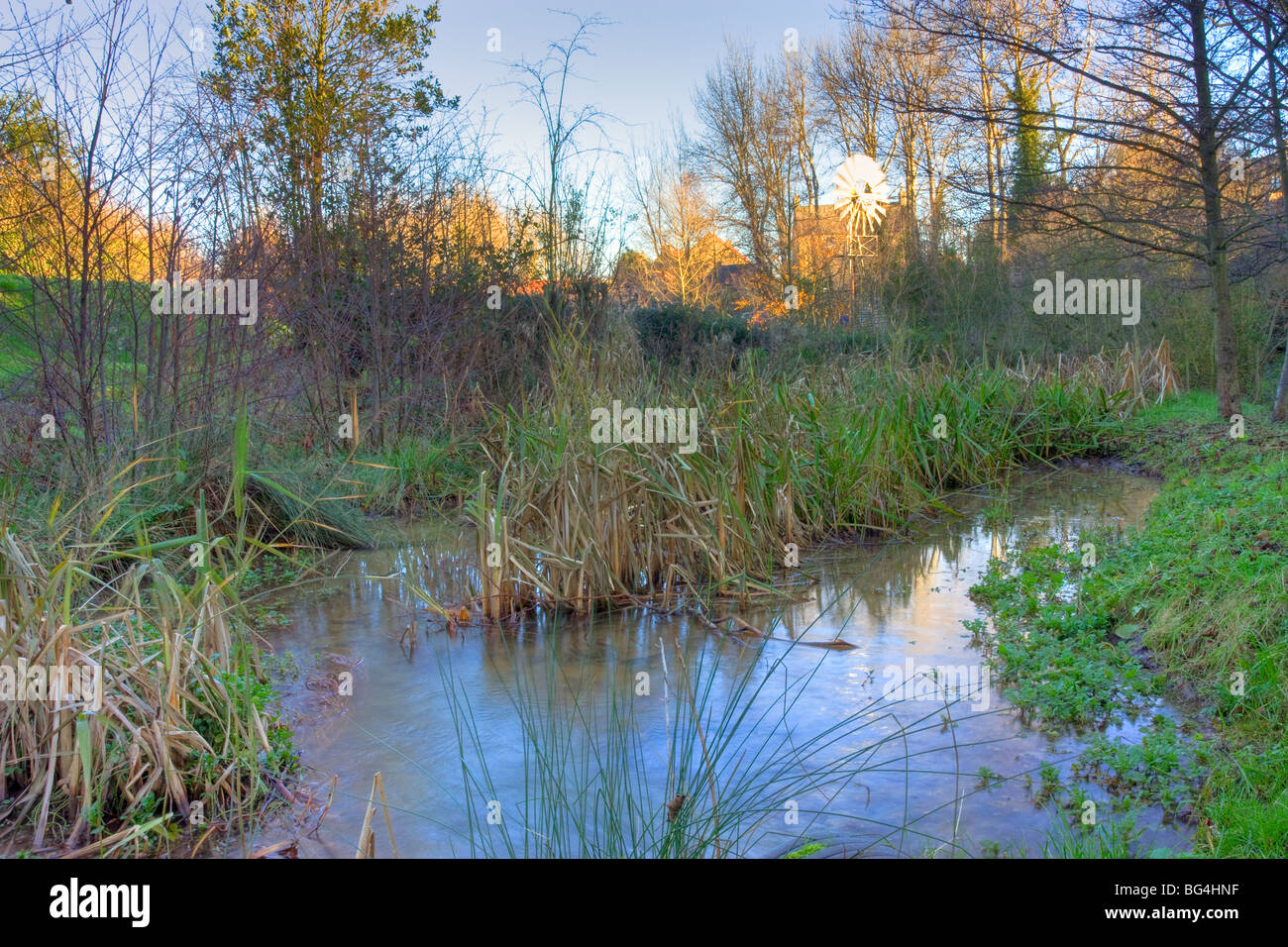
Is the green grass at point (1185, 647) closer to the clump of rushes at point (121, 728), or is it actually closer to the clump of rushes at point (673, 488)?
the clump of rushes at point (673, 488)

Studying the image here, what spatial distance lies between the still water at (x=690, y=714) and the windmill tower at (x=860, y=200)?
12850mm

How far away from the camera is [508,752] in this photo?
330 cm

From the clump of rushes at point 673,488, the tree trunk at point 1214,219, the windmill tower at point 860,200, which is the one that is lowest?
the clump of rushes at point 673,488

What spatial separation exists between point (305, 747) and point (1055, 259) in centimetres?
1171

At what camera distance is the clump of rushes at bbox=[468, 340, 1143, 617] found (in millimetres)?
4871

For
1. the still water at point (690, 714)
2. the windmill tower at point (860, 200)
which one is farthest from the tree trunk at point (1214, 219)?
the windmill tower at point (860, 200)

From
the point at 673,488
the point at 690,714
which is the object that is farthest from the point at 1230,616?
the point at 673,488

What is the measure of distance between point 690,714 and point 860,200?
18543 millimetres

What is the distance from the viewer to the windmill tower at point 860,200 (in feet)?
59.5

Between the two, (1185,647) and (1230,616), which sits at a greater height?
(1230,616)

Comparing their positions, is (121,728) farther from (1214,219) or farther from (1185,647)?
(1214,219)

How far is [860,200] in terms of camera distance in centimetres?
1958

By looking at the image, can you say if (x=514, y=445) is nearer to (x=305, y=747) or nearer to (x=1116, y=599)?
(x=305, y=747)

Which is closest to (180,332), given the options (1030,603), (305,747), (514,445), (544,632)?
(514,445)
